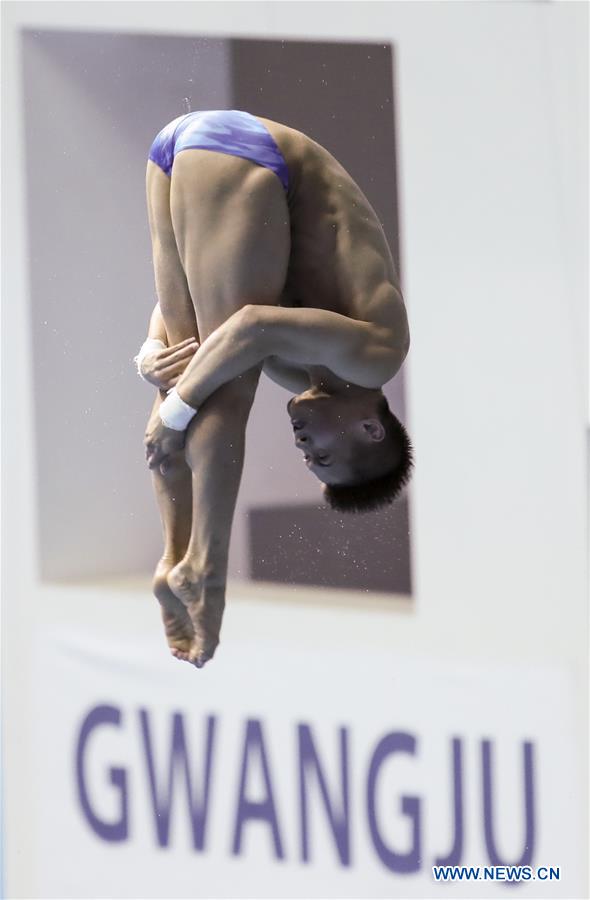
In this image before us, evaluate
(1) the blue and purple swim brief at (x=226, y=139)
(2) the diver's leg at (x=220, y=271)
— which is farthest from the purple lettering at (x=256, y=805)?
(1) the blue and purple swim brief at (x=226, y=139)

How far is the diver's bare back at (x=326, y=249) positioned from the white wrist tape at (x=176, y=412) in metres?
0.16

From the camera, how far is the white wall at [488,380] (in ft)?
7.98

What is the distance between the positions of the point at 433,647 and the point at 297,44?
1.25 meters

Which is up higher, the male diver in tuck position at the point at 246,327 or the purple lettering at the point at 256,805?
the male diver in tuck position at the point at 246,327

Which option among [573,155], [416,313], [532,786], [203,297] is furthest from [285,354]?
[532,786]

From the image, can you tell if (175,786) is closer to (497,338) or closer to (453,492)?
(453,492)

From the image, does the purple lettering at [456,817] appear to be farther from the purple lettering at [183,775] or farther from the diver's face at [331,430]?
the diver's face at [331,430]

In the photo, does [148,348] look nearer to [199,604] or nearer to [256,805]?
[199,604]

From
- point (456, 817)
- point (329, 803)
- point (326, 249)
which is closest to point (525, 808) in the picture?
point (456, 817)

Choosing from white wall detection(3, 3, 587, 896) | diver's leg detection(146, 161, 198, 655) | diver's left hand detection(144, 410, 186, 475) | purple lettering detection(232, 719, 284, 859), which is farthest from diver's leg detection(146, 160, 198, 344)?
purple lettering detection(232, 719, 284, 859)

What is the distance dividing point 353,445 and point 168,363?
0.24 meters

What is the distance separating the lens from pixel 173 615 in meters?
1.67

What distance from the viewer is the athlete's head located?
1.61 metres

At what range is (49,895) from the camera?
8.73ft
